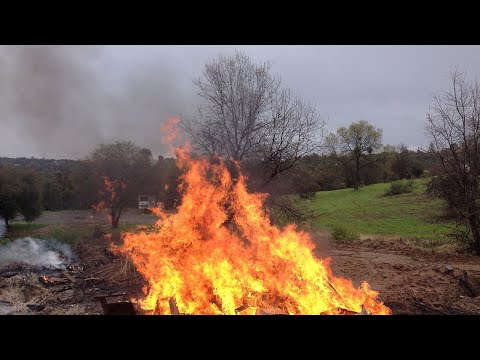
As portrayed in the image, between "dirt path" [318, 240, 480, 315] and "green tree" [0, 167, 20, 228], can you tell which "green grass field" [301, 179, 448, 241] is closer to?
"dirt path" [318, 240, 480, 315]

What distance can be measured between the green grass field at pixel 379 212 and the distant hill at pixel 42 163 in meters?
10.3

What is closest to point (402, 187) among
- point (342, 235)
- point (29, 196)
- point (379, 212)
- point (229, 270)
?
point (379, 212)

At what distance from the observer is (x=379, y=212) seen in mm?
24344

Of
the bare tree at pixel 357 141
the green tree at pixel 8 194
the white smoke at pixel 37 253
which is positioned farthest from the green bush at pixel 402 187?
the green tree at pixel 8 194

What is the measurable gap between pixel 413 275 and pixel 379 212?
14.5 metres

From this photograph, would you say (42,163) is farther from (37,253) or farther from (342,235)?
(342,235)

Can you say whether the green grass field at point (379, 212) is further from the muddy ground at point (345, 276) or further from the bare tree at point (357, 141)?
the muddy ground at point (345, 276)

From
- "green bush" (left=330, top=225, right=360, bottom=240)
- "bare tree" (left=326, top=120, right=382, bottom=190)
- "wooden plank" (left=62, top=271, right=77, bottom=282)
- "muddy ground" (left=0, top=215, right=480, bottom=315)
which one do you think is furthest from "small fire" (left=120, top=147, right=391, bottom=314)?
"bare tree" (left=326, top=120, right=382, bottom=190)

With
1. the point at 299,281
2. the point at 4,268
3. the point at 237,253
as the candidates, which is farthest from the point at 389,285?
the point at 4,268

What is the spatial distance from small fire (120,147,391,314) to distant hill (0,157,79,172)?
322 centimetres

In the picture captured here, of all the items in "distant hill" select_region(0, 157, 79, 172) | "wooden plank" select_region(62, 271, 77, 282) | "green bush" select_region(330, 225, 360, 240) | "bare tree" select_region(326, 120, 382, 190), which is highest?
"bare tree" select_region(326, 120, 382, 190)

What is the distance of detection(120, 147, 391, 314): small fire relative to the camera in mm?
6133
